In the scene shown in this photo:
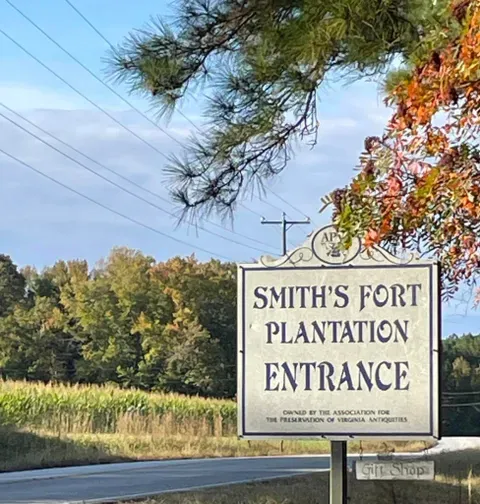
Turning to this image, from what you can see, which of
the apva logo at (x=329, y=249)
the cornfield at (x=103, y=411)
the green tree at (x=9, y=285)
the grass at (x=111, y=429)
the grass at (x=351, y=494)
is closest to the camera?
the apva logo at (x=329, y=249)

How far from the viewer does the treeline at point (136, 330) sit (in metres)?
55.3

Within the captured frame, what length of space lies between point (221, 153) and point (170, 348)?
47972 millimetres

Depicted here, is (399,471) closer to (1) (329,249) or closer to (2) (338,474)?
(2) (338,474)

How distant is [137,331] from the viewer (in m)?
58.4

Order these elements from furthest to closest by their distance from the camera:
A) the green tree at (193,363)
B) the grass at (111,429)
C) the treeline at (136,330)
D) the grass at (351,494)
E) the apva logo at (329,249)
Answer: the treeline at (136,330)
the green tree at (193,363)
the grass at (111,429)
the grass at (351,494)
the apva logo at (329,249)

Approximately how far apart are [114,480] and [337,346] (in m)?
12.6

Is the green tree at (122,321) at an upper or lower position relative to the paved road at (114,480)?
upper

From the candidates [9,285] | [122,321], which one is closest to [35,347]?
[122,321]

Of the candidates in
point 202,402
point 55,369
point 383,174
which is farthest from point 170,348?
point 383,174

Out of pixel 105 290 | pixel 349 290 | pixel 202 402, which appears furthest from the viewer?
pixel 105 290

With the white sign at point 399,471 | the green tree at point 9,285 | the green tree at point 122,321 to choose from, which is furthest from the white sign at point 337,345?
the green tree at point 9,285

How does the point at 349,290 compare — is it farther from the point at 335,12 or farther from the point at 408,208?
the point at 408,208

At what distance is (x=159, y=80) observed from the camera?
29.3 ft

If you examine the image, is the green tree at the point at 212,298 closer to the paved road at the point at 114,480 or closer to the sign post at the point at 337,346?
the paved road at the point at 114,480
